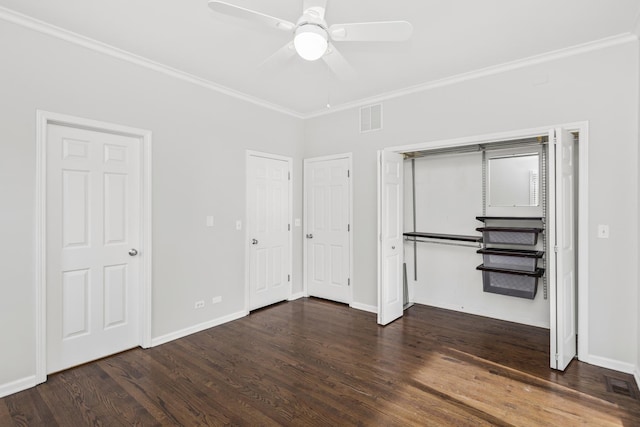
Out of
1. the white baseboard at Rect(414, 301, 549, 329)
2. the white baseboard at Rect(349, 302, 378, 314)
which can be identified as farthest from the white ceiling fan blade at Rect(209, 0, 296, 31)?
the white baseboard at Rect(414, 301, 549, 329)

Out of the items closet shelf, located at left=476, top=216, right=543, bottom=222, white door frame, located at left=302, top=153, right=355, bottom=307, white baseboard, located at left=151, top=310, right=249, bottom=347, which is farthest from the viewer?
white door frame, located at left=302, top=153, right=355, bottom=307

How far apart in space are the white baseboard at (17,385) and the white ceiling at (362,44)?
277cm

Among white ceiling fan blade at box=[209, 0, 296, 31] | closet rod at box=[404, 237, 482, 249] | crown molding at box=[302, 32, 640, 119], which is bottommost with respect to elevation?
closet rod at box=[404, 237, 482, 249]

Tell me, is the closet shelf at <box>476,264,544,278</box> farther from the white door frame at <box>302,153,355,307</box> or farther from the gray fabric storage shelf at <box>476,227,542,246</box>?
the white door frame at <box>302,153,355,307</box>

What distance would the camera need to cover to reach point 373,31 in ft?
6.55

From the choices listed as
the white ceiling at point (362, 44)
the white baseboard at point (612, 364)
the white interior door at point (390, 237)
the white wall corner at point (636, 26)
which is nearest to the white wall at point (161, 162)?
the white ceiling at point (362, 44)

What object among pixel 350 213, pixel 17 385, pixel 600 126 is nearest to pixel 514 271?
pixel 600 126

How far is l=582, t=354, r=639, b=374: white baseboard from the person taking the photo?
275cm

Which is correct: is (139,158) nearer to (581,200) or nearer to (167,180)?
(167,180)

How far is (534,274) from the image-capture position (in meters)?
3.46

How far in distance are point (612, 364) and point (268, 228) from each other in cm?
381

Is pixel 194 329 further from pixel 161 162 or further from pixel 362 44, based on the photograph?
pixel 362 44

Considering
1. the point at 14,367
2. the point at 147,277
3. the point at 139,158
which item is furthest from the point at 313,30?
the point at 14,367

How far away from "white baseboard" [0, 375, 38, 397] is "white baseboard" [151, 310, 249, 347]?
920mm
